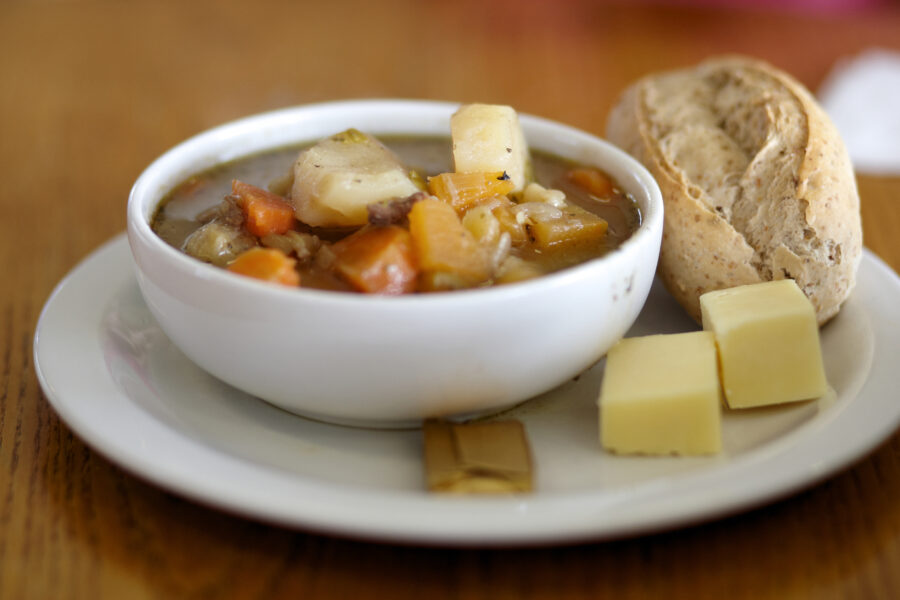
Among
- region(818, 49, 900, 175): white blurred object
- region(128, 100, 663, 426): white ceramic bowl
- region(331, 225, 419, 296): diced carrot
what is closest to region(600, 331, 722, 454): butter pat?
region(128, 100, 663, 426): white ceramic bowl

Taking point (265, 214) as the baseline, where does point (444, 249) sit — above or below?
above

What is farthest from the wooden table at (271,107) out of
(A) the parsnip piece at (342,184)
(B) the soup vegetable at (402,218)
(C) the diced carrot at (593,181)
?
(C) the diced carrot at (593,181)

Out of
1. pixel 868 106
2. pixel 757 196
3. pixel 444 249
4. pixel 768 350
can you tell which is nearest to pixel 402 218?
pixel 444 249

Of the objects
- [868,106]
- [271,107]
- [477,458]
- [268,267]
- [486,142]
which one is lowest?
[271,107]

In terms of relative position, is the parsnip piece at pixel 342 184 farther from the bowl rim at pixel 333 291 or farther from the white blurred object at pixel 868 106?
the white blurred object at pixel 868 106

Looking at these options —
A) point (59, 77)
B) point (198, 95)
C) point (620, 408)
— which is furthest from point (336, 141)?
point (59, 77)

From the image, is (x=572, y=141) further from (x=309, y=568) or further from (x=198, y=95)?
(x=198, y=95)

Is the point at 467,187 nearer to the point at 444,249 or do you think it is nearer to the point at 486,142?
the point at 486,142
